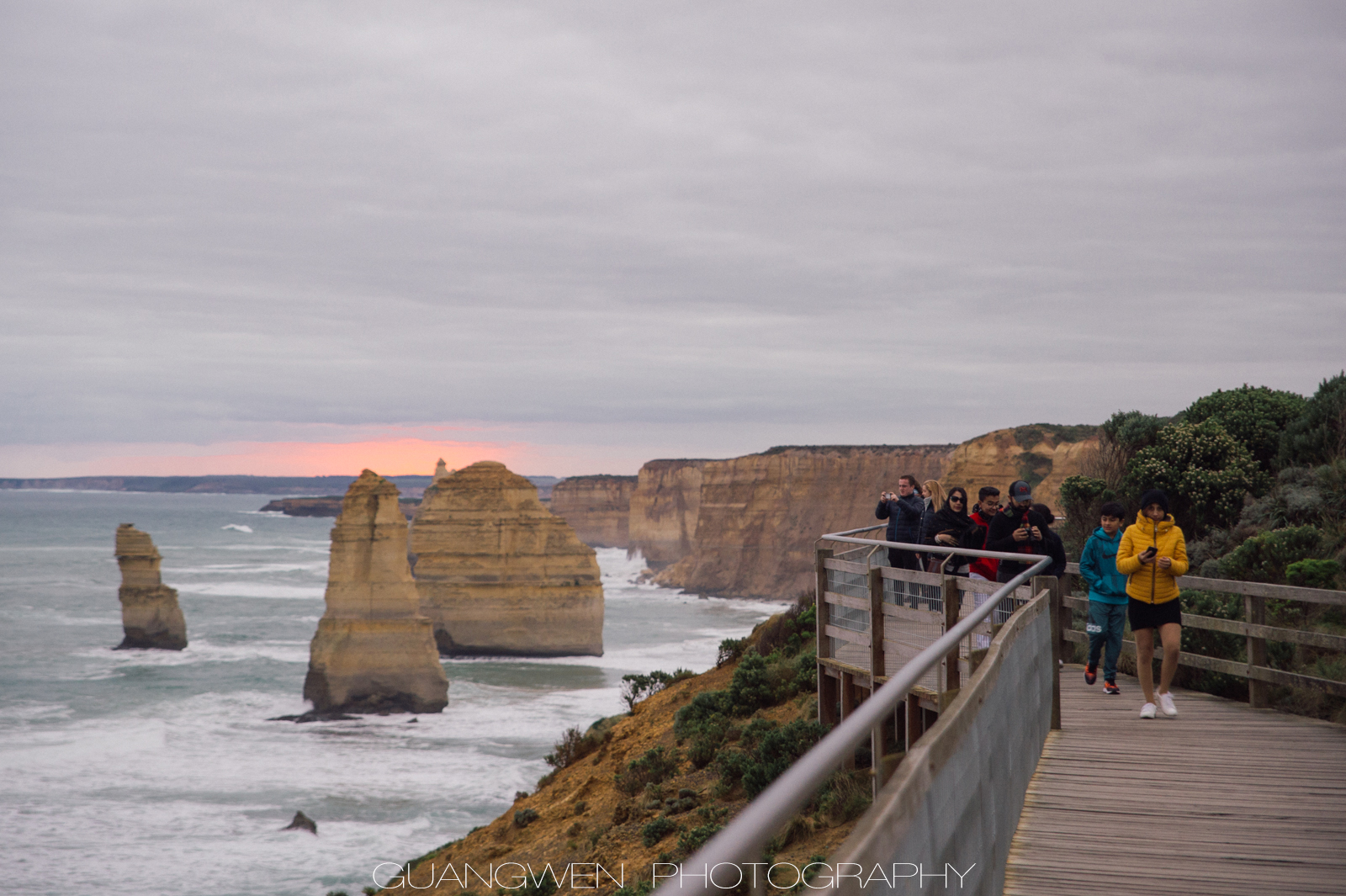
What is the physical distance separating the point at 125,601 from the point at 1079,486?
62667mm

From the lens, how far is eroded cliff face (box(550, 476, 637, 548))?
6235 inches

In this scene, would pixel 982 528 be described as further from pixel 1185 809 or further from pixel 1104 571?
pixel 1185 809

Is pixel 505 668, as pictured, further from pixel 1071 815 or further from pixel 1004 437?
pixel 1071 815

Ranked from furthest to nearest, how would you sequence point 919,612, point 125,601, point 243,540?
1. point 243,540
2. point 125,601
3. point 919,612

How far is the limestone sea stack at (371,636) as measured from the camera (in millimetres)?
47469

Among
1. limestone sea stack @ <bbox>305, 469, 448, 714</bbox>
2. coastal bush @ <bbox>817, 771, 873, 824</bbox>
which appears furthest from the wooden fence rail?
limestone sea stack @ <bbox>305, 469, 448, 714</bbox>

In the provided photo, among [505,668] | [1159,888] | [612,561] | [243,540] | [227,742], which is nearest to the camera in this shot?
[1159,888]

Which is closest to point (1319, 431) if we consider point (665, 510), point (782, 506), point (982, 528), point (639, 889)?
point (982, 528)

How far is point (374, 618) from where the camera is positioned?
48906 millimetres

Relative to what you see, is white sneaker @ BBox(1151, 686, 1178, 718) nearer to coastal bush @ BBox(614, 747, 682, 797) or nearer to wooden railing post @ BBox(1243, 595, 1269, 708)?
wooden railing post @ BBox(1243, 595, 1269, 708)

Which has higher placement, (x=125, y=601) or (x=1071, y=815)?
(x=1071, y=815)

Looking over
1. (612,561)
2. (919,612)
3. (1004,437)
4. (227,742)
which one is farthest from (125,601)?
(612,561)

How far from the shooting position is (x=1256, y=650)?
9570 mm

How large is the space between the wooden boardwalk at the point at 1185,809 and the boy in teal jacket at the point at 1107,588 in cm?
93
